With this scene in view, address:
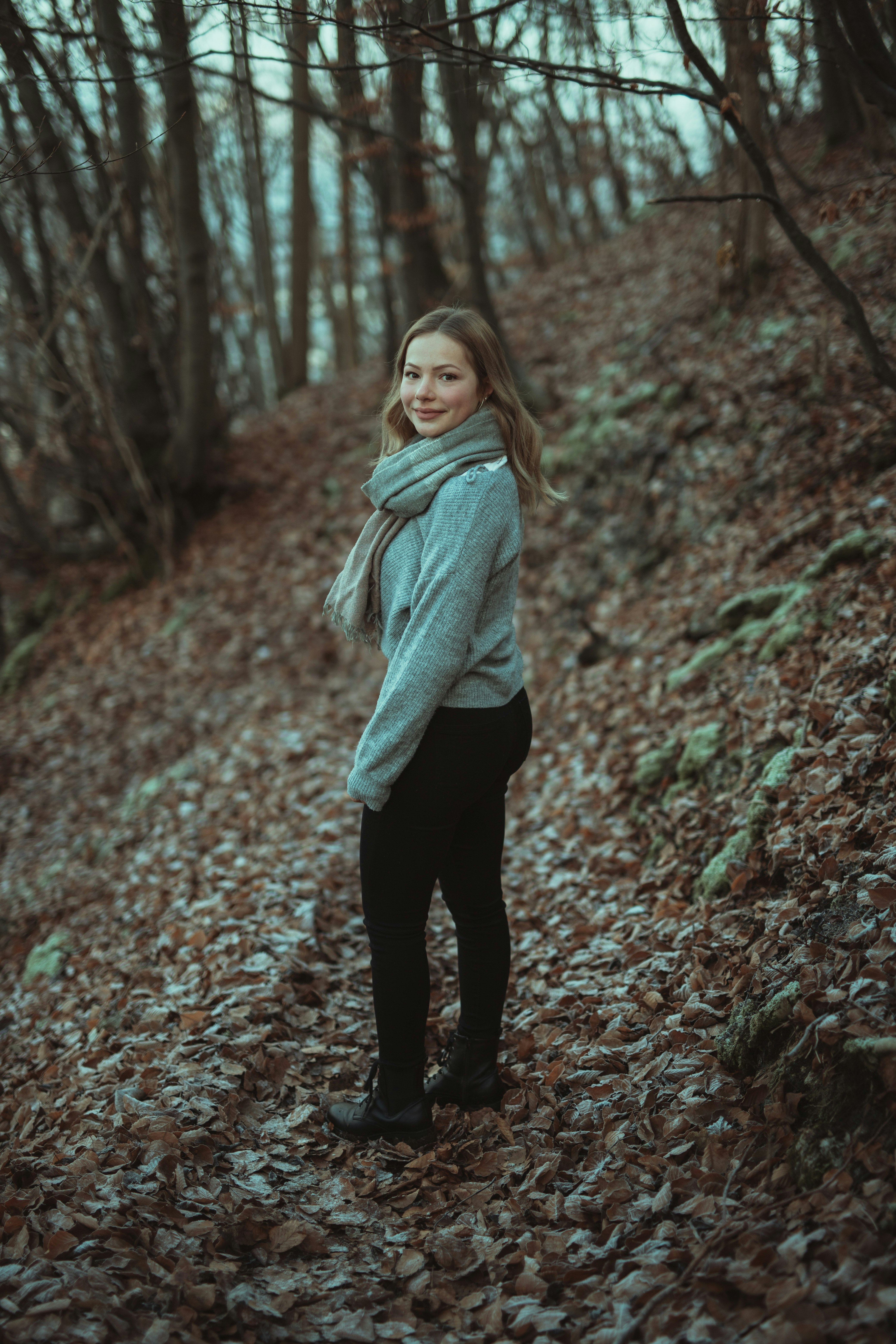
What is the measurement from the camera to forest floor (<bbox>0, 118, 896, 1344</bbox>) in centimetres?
216

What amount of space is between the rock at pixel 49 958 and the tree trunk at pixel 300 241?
38.3 feet

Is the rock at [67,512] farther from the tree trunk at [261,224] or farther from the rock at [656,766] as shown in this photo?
the rock at [656,766]

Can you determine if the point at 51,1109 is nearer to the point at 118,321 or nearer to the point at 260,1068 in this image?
the point at 260,1068

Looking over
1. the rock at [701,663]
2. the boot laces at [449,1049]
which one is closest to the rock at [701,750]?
the rock at [701,663]

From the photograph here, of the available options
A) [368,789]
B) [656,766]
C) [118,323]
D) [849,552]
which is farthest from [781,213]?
[118,323]

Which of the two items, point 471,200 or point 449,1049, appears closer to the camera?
point 449,1049

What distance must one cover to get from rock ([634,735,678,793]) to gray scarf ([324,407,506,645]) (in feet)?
8.25

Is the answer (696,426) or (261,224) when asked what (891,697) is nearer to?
(696,426)

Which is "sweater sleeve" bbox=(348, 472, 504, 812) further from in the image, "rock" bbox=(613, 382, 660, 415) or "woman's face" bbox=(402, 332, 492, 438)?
"rock" bbox=(613, 382, 660, 415)

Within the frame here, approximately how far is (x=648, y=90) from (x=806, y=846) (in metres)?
3.14

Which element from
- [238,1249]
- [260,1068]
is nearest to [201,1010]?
[260,1068]

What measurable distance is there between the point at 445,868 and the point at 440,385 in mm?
1506

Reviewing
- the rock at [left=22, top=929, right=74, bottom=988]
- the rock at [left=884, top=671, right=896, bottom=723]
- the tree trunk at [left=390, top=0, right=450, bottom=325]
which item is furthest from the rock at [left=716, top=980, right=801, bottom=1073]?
the tree trunk at [left=390, top=0, right=450, bottom=325]

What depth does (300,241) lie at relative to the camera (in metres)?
13.9
